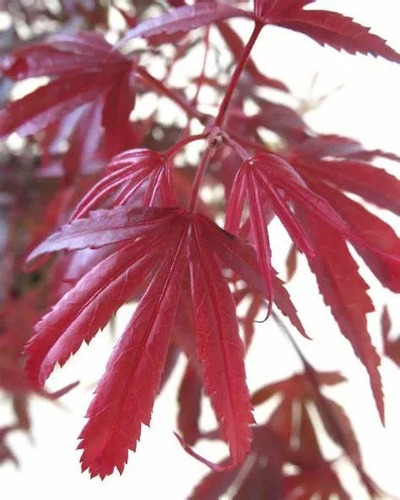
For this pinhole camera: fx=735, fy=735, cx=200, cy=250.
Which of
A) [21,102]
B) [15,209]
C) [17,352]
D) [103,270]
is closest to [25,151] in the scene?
[15,209]

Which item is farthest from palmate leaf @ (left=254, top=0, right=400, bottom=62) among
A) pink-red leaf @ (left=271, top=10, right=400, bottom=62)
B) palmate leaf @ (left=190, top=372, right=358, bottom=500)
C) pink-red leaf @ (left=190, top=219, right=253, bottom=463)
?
palmate leaf @ (left=190, top=372, right=358, bottom=500)

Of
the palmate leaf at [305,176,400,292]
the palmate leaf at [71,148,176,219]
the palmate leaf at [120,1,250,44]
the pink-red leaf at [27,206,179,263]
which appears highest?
the palmate leaf at [120,1,250,44]

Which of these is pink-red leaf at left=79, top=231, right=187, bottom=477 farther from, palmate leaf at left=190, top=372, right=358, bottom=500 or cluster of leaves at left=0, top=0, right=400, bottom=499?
palmate leaf at left=190, top=372, right=358, bottom=500

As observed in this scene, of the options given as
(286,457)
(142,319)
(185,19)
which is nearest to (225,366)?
(142,319)

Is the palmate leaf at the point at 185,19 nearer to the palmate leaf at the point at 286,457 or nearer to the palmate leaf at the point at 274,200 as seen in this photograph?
the palmate leaf at the point at 274,200

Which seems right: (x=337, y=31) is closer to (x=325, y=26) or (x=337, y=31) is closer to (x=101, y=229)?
(x=325, y=26)

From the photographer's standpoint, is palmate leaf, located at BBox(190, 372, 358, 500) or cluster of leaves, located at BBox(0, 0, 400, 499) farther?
palmate leaf, located at BBox(190, 372, 358, 500)

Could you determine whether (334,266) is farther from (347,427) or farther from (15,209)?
(15,209)

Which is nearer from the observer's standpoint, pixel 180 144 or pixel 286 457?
pixel 180 144
